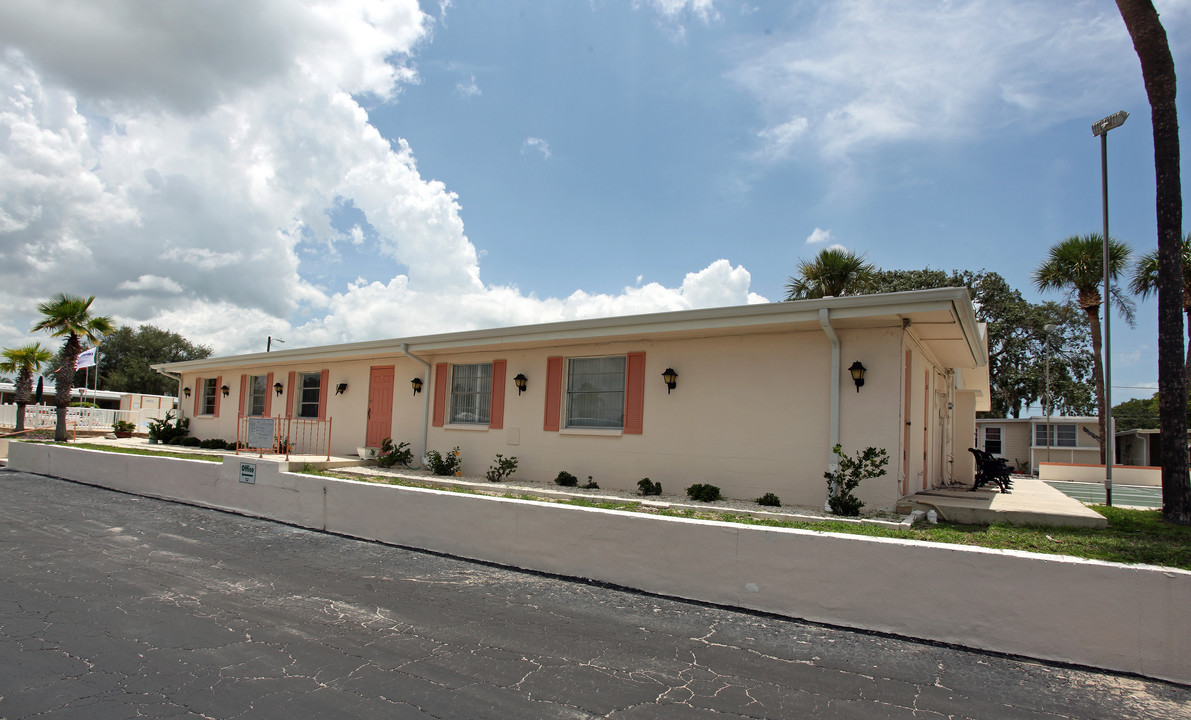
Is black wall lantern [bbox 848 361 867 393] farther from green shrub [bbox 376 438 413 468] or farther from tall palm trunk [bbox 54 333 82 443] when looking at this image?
tall palm trunk [bbox 54 333 82 443]

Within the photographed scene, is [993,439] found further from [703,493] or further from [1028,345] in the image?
[703,493]

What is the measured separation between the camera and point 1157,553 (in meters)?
4.98

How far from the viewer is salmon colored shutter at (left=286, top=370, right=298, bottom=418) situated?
629 inches

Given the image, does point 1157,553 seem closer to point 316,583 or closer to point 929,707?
point 929,707

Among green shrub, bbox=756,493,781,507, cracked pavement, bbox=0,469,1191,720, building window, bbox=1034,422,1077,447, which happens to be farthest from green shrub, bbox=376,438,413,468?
building window, bbox=1034,422,1077,447

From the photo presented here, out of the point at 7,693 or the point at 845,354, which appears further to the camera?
the point at 845,354

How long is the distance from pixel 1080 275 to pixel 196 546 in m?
22.5

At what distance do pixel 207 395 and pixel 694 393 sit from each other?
16.3 metres

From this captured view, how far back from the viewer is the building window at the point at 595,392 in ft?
34.5

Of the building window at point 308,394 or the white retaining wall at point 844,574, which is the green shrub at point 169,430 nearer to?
the building window at point 308,394

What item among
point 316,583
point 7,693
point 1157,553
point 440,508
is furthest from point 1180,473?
point 7,693

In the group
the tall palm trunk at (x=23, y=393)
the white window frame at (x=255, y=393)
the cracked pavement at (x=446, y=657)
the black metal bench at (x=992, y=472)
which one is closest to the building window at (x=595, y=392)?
the cracked pavement at (x=446, y=657)

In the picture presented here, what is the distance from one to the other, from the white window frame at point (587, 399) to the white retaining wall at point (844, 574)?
4068 mm

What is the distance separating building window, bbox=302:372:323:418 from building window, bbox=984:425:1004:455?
28.6 meters
